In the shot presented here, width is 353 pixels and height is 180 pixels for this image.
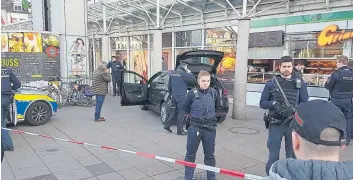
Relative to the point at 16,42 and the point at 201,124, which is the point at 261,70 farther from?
the point at 16,42

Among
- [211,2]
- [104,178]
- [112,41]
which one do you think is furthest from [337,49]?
[112,41]

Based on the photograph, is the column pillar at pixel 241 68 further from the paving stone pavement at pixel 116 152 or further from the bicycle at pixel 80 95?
the bicycle at pixel 80 95

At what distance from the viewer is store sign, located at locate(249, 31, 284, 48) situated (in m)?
10.3

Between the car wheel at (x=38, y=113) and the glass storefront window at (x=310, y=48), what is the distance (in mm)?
8129

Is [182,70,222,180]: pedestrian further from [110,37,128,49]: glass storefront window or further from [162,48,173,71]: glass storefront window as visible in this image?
[110,37,128,49]: glass storefront window

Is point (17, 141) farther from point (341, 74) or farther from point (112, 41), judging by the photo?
point (112, 41)

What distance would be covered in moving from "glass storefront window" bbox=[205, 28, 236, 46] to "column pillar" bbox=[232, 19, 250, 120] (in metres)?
3.24

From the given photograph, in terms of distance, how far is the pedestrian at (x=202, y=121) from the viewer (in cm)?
393

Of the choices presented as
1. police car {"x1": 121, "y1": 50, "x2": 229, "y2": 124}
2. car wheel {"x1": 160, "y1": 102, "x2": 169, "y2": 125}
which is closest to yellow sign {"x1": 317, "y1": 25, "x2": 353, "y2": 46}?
police car {"x1": 121, "y1": 50, "x2": 229, "y2": 124}

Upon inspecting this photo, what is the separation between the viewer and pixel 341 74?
6.11m

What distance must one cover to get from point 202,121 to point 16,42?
9.69m

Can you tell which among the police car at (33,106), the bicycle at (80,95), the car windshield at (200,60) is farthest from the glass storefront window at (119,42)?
the car windshield at (200,60)

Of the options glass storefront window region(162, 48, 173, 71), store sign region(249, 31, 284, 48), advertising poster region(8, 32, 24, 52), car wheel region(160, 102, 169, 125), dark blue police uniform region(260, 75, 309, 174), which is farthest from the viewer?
glass storefront window region(162, 48, 173, 71)

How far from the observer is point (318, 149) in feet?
4.23
